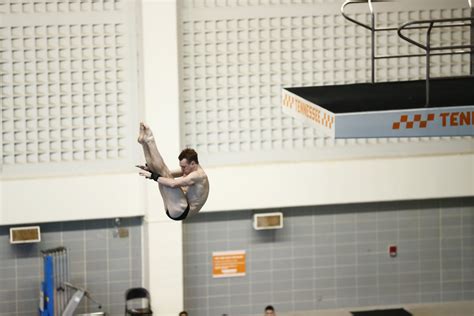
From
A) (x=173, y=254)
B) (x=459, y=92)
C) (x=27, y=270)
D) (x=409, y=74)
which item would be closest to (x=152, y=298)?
(x=173, y=254)

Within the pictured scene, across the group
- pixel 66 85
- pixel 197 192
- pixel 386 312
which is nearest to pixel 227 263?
pixel 386 312

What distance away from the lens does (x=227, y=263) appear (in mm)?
15828

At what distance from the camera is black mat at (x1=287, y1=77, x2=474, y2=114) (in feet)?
29.9

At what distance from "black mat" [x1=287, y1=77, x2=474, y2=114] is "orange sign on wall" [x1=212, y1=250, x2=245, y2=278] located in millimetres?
5358

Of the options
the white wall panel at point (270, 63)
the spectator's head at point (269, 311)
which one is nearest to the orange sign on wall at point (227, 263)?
the spectator's head at point (269, 311)

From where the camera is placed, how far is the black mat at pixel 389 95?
9.11m

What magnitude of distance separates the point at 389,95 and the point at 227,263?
6458 millimetres

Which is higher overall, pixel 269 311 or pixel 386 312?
pixel 269 311

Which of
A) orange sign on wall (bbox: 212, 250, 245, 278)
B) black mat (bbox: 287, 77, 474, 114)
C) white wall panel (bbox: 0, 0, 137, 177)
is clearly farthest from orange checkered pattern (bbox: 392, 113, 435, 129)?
orange sign on wall (bbox: 212, 250, 245, 278)

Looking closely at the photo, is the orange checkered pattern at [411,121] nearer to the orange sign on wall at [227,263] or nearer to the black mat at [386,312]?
the orange sign on wall at [227,263]

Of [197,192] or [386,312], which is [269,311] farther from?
[197,192]

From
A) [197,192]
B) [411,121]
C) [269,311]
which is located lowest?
[269,311]

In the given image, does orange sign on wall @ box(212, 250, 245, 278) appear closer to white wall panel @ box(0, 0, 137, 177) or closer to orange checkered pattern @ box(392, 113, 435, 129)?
white wall panel @ box(0, 0, 137, 177)

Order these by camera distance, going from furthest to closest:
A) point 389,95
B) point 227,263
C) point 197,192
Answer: point 227,263 → point 389,95 → point 197,192
